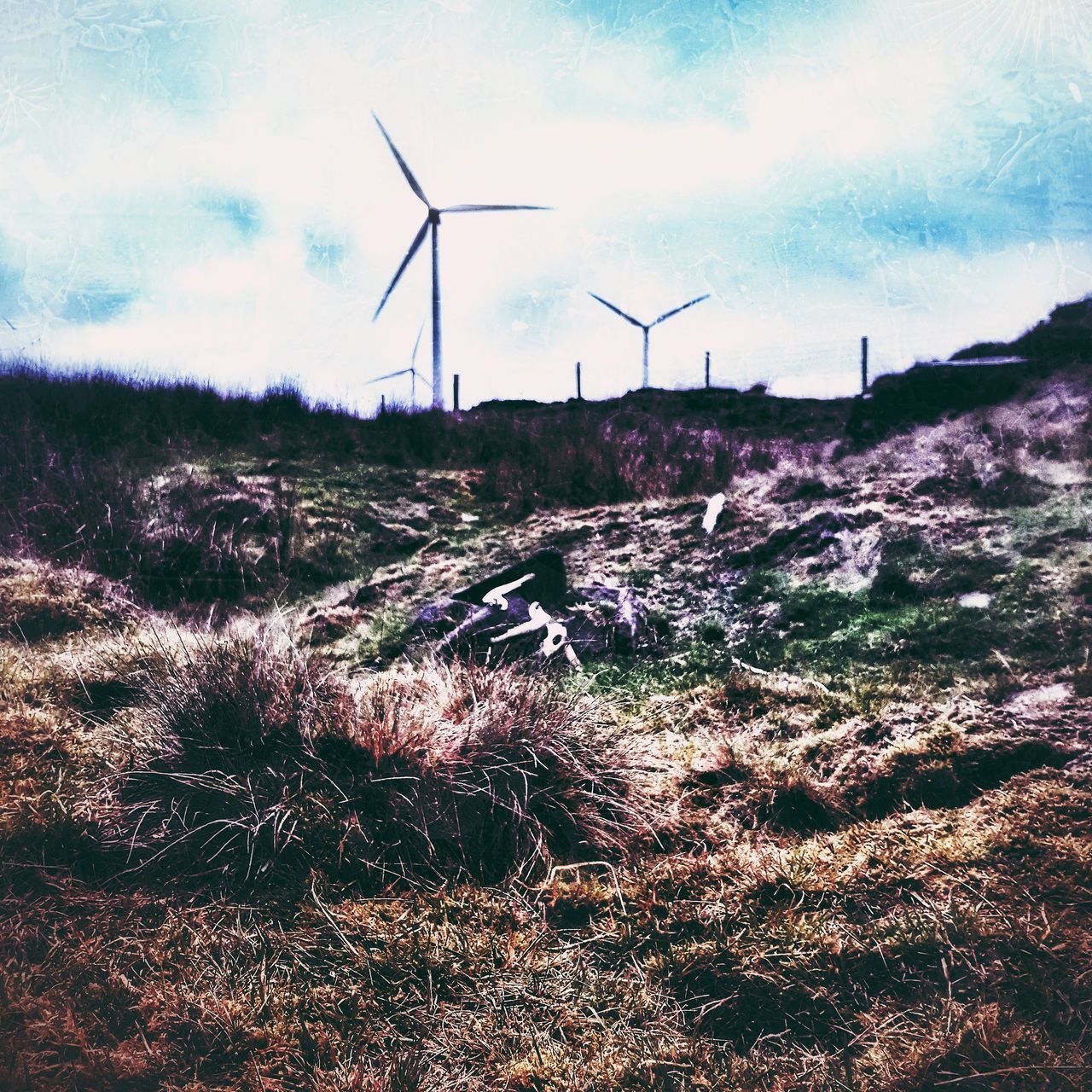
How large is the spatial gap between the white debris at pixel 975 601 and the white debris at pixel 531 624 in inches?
86.2

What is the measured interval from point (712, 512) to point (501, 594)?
2.08 meters

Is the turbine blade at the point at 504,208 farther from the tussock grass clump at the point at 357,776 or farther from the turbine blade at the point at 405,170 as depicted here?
the tussock grass clump at the point at 357,776

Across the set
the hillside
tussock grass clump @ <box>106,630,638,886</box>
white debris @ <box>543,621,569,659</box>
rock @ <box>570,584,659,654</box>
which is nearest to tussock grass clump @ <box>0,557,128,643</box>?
the hillside

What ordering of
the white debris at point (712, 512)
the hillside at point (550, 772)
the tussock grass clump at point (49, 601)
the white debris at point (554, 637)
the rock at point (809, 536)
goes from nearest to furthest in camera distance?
1. the hillside at point (550, 772)
2. the white debris at point (554, 637)
3. the tussock grass clump at point (49, 601)
4. the rock at point (809, 536)
5. the white debris at point (712, 512)

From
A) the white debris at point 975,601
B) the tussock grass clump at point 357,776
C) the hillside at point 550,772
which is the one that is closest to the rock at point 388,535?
the hillside at point 550,772

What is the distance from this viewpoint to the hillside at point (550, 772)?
8.38 feet

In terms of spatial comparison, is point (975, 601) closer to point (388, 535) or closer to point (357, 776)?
point (357, 776)

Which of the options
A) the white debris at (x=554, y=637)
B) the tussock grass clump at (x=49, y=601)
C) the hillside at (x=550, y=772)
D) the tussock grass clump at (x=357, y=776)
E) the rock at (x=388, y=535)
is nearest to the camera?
the hillside at (x=550, y=772)

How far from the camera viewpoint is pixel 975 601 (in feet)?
13.4

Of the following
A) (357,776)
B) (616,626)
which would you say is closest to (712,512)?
(616,626)

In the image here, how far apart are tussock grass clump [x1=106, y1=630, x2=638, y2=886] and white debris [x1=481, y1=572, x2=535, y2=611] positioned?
65cm

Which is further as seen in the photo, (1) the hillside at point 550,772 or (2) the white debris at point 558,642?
(2) the white debris at point 558,642

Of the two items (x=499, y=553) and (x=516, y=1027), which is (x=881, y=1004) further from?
(x=499, y=553)

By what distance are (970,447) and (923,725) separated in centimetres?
255
